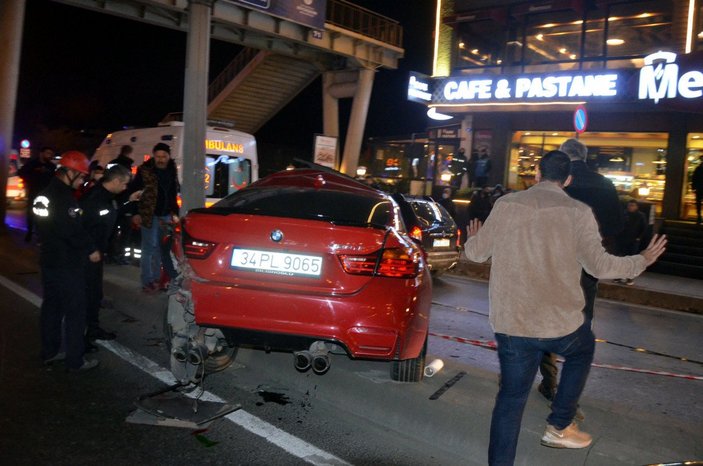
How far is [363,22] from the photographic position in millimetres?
25016

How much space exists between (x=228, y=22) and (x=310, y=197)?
17.3m

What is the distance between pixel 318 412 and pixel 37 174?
999 centimetres

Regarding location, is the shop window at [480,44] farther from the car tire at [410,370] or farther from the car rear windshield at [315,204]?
the car tire at [410,370]

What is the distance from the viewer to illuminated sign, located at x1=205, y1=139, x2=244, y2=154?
11.3 m

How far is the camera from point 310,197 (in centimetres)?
488

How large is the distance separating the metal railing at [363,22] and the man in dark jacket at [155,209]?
17.1 meters

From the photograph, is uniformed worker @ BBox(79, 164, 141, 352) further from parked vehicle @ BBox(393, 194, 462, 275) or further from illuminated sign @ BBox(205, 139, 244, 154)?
illuminated sign @ BBox(205, 139, 244, 154)

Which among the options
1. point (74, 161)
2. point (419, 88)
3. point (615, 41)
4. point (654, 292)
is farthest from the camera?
point (419, 88)

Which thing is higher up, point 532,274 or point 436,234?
point 532,274

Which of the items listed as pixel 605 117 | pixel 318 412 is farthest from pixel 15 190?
pixel 318 412

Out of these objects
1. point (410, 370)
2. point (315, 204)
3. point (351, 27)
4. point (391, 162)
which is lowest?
point (410, 370)

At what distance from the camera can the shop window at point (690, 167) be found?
17.4m

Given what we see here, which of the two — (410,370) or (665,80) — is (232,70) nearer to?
(665,80)

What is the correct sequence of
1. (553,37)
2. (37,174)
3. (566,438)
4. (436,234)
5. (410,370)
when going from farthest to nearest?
(553,37) → (37,174) → (436,234) → (410,370) → (566,438)
